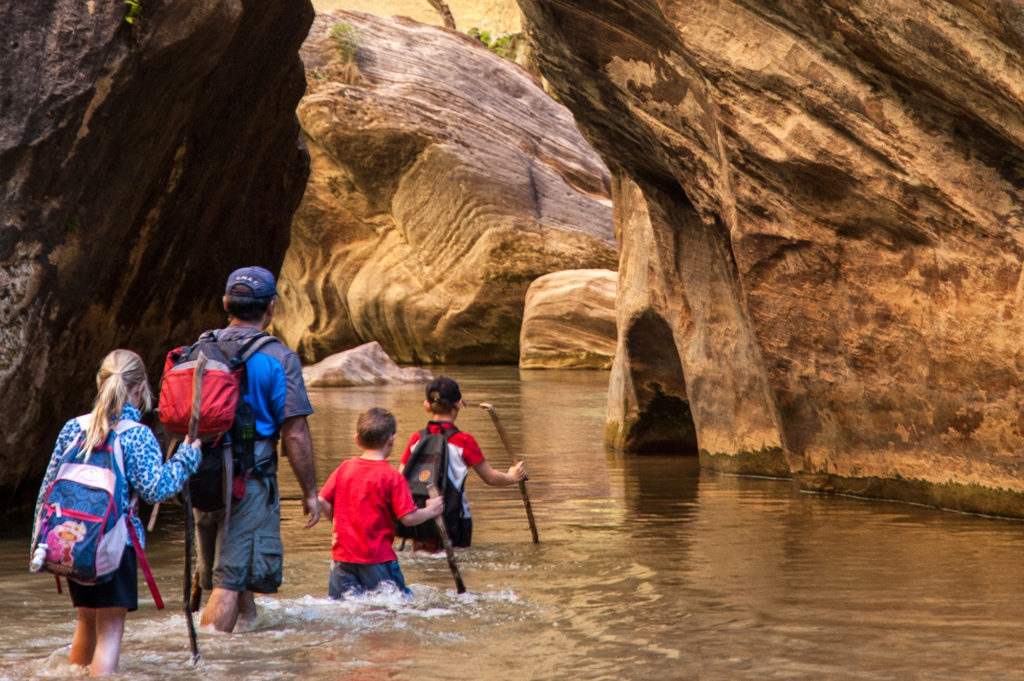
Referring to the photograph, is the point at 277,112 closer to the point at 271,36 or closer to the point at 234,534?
the point at 271,36

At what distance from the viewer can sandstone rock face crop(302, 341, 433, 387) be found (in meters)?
24.1

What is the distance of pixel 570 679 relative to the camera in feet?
15.3

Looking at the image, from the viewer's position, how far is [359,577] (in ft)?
19.0

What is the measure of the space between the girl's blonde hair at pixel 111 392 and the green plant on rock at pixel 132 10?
4.11 m

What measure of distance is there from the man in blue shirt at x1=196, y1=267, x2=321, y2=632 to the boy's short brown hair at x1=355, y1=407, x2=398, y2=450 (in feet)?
1.40

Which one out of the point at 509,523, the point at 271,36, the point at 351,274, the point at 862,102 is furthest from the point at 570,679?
the point at 351,274

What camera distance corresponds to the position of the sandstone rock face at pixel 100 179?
7.83 meters

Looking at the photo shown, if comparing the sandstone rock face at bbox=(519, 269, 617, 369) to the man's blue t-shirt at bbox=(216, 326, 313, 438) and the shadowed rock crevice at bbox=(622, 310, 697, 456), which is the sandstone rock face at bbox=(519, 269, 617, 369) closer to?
the shadowed rock crevice at bbox=(622, 310, 697, 456)

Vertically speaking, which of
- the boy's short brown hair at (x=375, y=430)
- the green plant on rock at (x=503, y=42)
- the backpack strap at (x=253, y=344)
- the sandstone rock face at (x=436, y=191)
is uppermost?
the green plant on rock at (x=503, y=42)

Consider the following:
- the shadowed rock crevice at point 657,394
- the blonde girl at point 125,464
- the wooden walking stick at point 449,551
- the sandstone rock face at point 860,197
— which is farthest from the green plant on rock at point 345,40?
the blonde girl at point 125,464

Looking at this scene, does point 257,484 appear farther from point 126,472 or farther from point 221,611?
point 126,472

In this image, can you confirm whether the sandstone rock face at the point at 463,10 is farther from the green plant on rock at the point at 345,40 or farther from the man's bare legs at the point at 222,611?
the man's bare legs at the point at 222,611

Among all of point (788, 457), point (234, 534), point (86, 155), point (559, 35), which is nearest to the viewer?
point (234, 534)

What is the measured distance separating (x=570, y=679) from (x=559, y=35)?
23.0 feet
